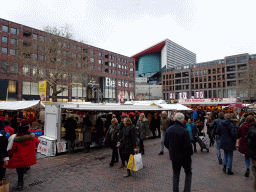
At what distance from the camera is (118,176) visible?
5.39 metres

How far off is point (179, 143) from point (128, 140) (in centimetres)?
210

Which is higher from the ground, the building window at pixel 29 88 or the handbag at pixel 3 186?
the building window at pixel 29 88

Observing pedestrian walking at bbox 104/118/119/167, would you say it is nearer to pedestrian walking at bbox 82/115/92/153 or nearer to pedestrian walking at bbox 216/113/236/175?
pedestrian walking at bbox 82/115/92/153

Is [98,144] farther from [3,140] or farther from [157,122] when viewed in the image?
[3,140]

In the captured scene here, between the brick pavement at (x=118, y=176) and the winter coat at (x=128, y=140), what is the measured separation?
0.78m

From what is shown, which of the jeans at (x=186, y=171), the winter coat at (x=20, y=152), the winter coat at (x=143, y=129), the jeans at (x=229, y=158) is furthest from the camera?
the winter coat at (x=143, y=129)

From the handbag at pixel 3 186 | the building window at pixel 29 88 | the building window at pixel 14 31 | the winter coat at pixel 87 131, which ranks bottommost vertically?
the handbag at pixel 3 186

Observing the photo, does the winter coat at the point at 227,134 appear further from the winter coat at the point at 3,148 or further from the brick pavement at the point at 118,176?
the winter coat at the point at 3,148

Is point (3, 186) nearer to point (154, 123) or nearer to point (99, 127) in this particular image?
point (99, 127)

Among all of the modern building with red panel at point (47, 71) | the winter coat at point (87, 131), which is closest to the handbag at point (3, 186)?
the winter coat at point (87, 131)

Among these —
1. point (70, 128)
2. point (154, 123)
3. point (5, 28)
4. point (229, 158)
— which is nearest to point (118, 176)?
point (229, 158)

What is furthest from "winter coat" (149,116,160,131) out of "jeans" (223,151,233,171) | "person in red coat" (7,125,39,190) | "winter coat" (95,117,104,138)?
"person in red coat" (7,125,39,190)

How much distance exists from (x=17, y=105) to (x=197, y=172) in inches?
481

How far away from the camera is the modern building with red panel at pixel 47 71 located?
38.5 m
